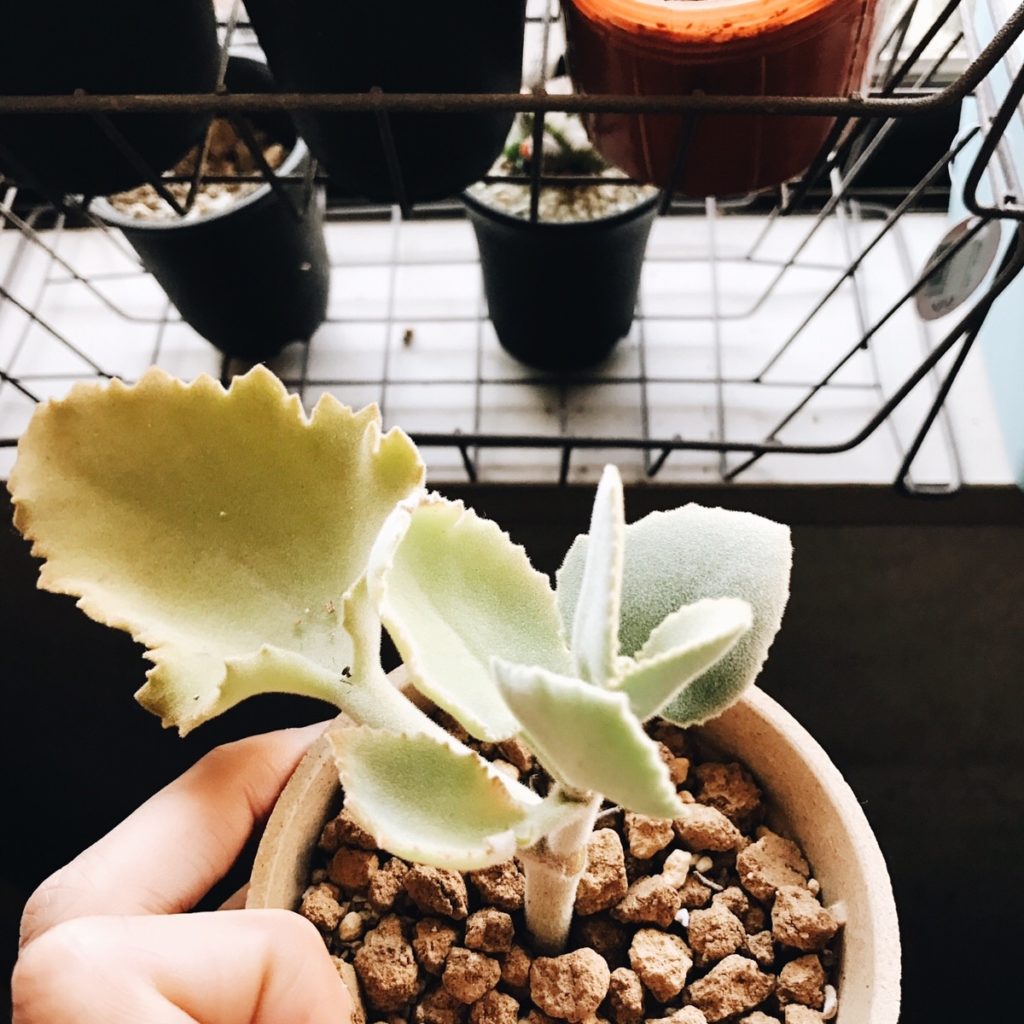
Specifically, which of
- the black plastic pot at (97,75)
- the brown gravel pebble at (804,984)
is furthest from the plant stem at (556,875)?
the black plastic pot at (97,75)

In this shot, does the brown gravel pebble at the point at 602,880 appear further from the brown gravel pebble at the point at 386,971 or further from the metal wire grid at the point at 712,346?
the metal wire grid at the point at 712,346

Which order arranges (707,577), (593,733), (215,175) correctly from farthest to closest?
(215,175) < (707,577) < (593,733)

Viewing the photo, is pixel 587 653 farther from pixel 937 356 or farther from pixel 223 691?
pixel 937 356

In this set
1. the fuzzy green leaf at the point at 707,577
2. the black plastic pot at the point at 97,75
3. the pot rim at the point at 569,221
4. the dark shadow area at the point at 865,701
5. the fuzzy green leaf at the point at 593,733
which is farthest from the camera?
the dark shadow area at the point at 865,701

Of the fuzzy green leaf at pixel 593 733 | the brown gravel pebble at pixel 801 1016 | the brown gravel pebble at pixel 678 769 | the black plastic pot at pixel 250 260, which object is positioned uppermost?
the fuzzy green leaf at pixel 593 733

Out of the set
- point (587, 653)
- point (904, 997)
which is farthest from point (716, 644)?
point (904, 997)

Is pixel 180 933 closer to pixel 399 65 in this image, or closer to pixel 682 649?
pixel 682 649

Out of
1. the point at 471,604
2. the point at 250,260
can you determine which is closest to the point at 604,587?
the point at 471,604
